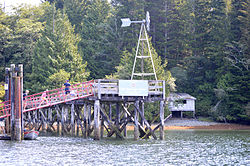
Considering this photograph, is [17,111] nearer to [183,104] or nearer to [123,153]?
[123,153]

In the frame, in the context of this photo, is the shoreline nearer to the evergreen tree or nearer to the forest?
the forest

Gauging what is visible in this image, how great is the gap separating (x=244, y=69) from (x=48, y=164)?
4602cm

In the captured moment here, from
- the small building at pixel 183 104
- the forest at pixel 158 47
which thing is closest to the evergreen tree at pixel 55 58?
the forest at pixel 158 47

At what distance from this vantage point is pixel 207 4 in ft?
259

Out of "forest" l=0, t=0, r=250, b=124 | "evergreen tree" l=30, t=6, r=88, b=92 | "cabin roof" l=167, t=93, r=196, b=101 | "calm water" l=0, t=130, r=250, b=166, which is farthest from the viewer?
"cabin roof" l=167, t=93, r=196, b=101

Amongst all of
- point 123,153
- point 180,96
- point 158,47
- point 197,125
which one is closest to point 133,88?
point 123,153

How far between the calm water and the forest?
26499mm

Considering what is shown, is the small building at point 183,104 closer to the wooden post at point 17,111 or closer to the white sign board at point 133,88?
the white sign board at point 133,88

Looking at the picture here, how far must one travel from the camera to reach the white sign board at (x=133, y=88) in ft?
122

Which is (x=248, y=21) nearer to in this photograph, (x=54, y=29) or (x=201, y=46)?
(x=201, y=46)

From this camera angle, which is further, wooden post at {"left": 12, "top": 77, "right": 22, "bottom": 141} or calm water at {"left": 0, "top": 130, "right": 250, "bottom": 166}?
wooden post at {"left": 12, "top": 77, "right": 22, "bottom": 141}

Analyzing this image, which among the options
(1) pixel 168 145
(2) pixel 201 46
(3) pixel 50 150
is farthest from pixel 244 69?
(3) pixel 50 150

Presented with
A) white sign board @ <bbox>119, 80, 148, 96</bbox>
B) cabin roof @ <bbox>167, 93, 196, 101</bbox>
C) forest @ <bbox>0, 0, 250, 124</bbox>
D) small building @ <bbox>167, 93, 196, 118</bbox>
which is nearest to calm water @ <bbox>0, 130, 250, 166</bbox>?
white sign board @ <bbox>119, 80, 148, 96</bbox>

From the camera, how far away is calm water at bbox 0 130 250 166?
26891 millimetres
